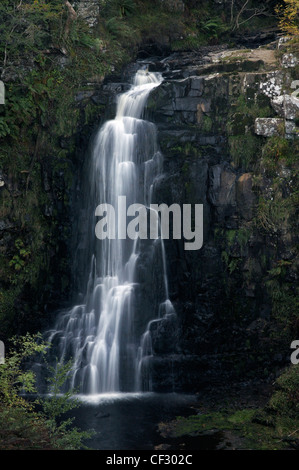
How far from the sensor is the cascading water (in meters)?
14.5

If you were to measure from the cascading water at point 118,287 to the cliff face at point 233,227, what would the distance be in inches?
18.4

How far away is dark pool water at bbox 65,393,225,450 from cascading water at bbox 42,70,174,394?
30.8 inches

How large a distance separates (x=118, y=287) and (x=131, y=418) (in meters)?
4.24

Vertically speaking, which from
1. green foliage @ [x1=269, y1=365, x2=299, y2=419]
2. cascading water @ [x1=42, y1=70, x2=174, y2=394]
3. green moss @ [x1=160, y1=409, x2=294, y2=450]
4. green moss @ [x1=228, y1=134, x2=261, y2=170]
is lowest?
green moss @ [x1=160, y1=409, x2=294, y2=450]

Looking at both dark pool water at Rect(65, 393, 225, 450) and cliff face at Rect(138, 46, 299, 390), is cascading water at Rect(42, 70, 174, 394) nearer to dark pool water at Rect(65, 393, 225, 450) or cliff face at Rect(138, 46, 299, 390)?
cliff face at Rect(138, 46, 299, 390)

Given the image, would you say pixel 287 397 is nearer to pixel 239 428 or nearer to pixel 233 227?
pixel 239 428

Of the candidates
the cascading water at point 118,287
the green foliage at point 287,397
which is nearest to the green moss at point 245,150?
the cascading water at point 118,287

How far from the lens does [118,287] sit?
15.3 m

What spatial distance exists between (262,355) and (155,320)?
3363mm

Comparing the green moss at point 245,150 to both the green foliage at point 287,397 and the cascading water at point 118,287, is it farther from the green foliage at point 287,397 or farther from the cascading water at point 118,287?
the green foliage at point 287,397

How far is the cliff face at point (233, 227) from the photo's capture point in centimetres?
1481

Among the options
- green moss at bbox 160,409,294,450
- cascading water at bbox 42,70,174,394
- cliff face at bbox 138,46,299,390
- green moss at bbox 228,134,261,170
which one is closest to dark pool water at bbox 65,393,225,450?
green moss at bbox 160,409,294,450

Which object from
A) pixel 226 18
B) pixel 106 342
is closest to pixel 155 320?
pixel 106 342

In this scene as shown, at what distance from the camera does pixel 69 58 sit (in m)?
18.3
